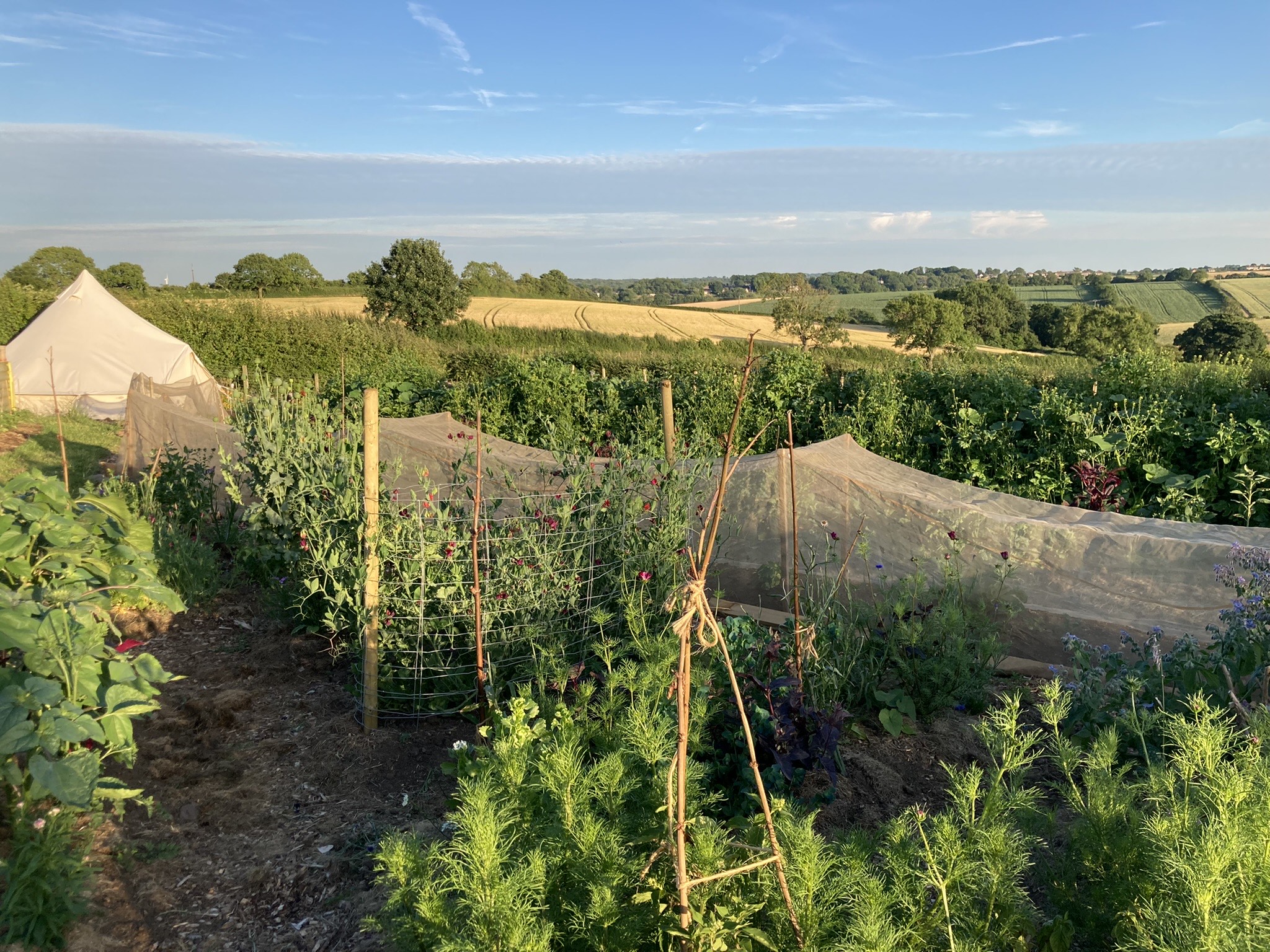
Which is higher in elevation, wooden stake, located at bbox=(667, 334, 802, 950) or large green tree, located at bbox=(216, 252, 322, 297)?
large green tree, located at bbox=(216, 252, 322, 297)

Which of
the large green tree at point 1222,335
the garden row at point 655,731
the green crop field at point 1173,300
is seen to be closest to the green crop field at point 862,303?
the large green tree at point 1222,335

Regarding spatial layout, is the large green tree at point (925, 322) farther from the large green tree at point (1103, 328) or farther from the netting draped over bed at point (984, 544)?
the netting draped over bed at point (984, 544)

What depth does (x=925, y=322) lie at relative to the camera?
1547 inches

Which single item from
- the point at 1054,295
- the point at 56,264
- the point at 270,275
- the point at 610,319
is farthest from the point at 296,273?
the point at 1054,295

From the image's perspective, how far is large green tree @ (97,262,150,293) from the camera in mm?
43906

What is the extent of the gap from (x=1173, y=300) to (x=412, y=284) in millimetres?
45274

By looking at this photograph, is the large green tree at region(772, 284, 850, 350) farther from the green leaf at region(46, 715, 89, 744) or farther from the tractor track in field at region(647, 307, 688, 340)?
the green leaf at region(46, 715, 89, 744)

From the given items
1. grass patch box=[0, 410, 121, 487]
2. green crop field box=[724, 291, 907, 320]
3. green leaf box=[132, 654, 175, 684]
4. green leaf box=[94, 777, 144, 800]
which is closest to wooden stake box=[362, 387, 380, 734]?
green leaf box=[132, 654, 175, 684]

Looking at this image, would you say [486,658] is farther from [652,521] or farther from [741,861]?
[741,861]

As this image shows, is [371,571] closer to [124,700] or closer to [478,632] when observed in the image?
[478,632]

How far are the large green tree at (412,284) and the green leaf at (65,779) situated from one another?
34848 millimetres

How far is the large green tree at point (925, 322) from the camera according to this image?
3888 cm

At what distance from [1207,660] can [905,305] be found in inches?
1564

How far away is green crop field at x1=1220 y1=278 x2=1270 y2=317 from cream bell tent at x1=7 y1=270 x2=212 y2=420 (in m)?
48.9
